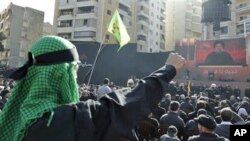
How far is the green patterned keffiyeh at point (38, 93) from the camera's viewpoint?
1612 mm

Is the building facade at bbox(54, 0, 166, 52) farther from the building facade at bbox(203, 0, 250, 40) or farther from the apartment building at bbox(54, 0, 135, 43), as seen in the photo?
the building facade at bbox(203, 0, 250, 40)

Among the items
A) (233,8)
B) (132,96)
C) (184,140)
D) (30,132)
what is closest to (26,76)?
(30,132)

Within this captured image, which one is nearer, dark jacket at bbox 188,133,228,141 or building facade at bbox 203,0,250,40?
dark jacket at bbox 188,133,228,141

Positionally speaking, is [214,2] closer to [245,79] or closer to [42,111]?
[245,79]

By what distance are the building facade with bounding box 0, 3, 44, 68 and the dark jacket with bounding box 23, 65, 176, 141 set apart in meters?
55.1

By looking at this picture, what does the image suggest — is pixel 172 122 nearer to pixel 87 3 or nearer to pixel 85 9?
pixel 87 3

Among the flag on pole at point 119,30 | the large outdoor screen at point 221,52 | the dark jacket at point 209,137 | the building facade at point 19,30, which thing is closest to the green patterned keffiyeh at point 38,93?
the dark jacket at point 209,137

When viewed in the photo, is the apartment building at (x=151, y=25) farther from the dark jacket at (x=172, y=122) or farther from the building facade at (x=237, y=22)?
the dark jacket at (x=172, y=122)

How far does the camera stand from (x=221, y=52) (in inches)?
1212

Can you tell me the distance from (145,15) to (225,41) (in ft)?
110

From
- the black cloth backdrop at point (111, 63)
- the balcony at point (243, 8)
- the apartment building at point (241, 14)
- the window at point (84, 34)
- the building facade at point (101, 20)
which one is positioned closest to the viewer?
the black cloth backdrop at point (111, 63)

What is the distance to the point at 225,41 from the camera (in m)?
30.7

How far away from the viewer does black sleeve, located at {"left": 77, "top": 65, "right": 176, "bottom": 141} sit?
1598 millimetres

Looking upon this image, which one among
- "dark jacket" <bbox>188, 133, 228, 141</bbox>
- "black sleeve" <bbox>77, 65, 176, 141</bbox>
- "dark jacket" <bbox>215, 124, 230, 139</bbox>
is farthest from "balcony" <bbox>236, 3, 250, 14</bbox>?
"black sleeve" <bbox>77, 65, 176, 141</bbox>
